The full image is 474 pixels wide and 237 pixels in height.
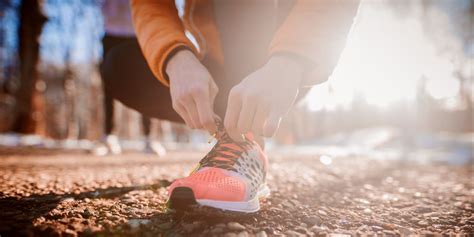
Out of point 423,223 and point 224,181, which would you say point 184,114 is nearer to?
point 224,181

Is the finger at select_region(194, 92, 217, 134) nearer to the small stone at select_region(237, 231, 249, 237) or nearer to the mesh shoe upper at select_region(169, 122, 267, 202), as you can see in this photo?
the mesh shoe upper at select_region(169, 122, 267, 202)

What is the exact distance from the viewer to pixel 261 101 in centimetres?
92

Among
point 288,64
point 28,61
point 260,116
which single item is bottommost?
point 260,116

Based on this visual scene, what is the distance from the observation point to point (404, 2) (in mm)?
9227

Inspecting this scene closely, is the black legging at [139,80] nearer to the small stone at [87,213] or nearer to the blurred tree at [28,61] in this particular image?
the small stone at [87,213]

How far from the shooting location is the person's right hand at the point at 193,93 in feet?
3.27

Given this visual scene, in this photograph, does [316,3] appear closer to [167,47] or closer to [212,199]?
[167,47]

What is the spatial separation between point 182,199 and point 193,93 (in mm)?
346

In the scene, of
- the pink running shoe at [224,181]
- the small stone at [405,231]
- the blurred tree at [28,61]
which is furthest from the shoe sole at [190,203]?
the blurred tree at [28,61]

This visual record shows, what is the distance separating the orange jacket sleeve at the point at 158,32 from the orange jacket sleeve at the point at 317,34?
39 cm

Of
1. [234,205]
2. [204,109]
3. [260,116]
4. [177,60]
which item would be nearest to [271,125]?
[260,116]

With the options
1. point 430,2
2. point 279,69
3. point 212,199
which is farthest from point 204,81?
point 430,2

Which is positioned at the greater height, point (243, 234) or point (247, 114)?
point (247, 114)

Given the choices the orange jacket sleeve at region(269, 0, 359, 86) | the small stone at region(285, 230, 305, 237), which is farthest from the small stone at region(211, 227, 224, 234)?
the orange jacket sleeve at region(269, 0, 359, 86)
